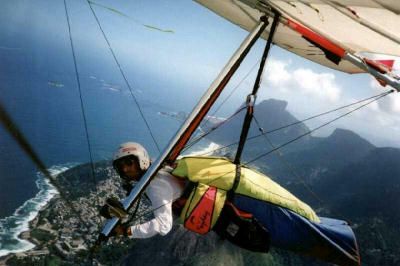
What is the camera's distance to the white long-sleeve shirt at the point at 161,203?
435 centimetres

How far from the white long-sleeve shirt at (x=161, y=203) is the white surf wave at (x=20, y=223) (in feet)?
266

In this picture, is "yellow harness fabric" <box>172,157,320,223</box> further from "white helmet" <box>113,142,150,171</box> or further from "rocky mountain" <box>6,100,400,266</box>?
"rocky mountain" <box>6,100,400,266</box>

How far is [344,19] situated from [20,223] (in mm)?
90280

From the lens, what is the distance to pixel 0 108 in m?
1.32

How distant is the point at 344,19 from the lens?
4469mm

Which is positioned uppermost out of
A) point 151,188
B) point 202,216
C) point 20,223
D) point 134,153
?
point 134,153

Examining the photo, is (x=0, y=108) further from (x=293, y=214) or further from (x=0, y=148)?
(x=0, y=148)

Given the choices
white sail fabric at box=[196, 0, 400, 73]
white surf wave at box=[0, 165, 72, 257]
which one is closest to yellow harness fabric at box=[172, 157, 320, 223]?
white sail fabric at box=[196, 0, 400, 73]

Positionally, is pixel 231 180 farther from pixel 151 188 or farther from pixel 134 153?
pixel 134 153

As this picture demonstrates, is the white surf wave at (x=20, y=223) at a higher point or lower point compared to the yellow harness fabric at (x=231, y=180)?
lower

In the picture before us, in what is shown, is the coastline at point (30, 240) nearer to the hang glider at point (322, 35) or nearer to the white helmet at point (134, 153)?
the white helmet at point (134, 153)

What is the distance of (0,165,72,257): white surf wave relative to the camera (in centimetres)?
7469

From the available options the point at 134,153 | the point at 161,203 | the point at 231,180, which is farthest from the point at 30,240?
the point at 231,180

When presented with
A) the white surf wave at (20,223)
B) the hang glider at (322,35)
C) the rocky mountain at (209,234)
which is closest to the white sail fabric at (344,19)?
the hang glider at (322,35)
